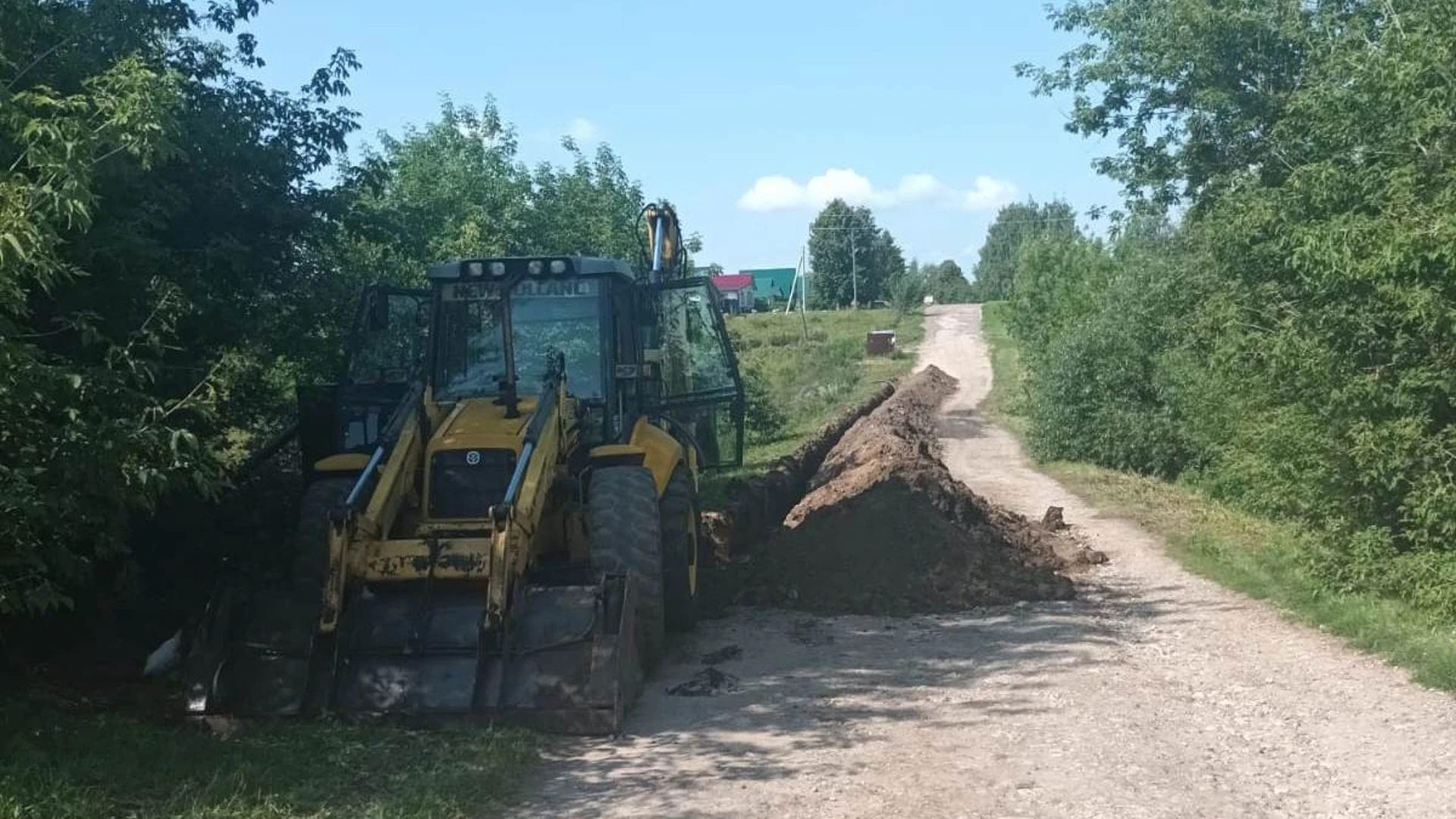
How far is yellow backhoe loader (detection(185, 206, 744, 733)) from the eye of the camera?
8.14 m

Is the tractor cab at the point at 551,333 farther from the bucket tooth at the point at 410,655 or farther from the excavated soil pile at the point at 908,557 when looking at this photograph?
A: the excavated soil pile at the point at 908,557

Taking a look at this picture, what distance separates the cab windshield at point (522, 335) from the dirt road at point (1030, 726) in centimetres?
238

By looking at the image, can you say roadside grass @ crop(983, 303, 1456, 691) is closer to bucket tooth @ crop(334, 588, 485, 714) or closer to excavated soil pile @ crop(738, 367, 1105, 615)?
excavated soil pile @ crop(738, 367, 1105, 615)

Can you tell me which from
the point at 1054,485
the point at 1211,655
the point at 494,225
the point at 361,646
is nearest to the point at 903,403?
the point at 1054,485

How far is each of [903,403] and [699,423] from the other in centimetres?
2581

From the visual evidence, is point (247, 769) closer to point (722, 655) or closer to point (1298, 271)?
point (722, 655)

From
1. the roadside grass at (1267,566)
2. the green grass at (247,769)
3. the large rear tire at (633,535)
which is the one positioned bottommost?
the roadside grass at (1267,566)

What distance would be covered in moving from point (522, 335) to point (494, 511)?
7.94 feet

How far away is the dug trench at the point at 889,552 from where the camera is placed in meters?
12.3

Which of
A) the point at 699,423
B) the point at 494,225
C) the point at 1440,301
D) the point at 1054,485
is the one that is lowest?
the point at 1054,485

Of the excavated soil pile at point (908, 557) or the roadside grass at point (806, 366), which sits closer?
the excavated soil pile at point (908, 557)

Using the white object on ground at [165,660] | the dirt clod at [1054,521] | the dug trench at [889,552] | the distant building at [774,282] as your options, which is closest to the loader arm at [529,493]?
the white object on ground at [165,660]

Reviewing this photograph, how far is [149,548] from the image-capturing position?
421 inches

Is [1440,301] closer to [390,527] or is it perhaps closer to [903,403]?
[390,527]
